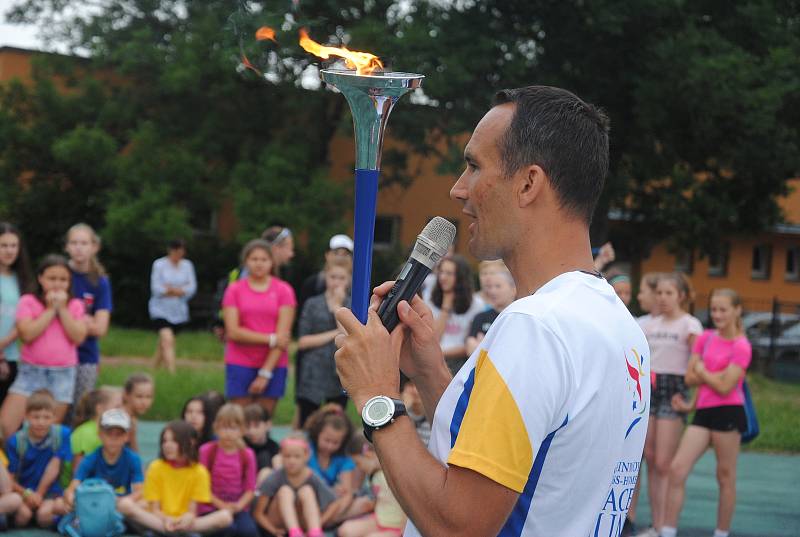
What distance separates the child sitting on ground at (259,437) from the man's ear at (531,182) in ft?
19.8

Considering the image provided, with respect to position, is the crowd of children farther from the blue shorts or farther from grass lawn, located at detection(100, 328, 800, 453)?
grass lawn, located at detection(100, 328, 800, 453)

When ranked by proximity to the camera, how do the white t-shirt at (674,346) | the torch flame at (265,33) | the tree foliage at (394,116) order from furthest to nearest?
the tree foliage at (394,116), the white t-shirt at (674,346), the torch flame at (265,33)

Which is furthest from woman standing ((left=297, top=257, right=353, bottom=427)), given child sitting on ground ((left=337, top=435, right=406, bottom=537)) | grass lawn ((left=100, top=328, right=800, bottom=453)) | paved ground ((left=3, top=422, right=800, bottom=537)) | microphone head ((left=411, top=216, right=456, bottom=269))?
microphone head ((left=411, top=216, right=456, bottom=269))

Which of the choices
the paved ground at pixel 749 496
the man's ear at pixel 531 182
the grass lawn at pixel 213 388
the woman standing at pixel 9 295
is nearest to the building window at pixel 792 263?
the grass lawn at pixel 213 388

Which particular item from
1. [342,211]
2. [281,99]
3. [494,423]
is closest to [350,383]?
[494,423]

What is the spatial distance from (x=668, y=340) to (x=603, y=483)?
6.03 metres

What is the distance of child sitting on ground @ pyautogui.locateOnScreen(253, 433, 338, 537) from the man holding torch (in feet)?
17.0

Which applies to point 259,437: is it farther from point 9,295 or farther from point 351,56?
point 351,56

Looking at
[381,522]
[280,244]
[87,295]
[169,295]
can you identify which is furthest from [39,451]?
[169,295]

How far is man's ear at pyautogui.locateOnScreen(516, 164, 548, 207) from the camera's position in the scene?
2.29 metres

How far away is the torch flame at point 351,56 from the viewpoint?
2.59 meters

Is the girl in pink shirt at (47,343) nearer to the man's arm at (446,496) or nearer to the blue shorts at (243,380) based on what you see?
the blue shorts at (243,380)

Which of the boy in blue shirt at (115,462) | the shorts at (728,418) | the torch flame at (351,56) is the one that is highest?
the torch flame at (351,56)

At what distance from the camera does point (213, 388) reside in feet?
42.9
